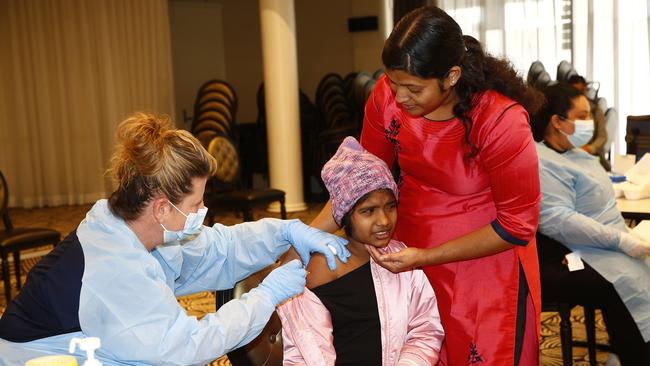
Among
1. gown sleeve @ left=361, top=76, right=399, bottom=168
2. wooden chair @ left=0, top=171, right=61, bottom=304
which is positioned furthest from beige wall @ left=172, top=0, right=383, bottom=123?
gown sleeve @ left=361, top=76, right=399, bottom=168

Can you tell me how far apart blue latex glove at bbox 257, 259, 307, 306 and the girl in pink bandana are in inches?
6.9

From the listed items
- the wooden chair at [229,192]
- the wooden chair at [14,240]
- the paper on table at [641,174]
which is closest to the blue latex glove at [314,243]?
the paper on table at [641,174]

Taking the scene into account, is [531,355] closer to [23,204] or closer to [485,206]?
[485,206]

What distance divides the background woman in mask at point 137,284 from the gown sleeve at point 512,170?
508 millimetres

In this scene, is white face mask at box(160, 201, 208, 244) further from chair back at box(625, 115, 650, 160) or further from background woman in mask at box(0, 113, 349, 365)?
chair back at box(625, 115, 650, 160)

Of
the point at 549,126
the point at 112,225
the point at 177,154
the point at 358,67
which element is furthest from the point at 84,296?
the point at 358,67

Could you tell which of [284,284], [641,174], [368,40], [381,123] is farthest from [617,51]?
[284,284]

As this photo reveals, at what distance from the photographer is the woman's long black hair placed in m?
1.70

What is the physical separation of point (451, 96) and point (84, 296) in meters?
0.96

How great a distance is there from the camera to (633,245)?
9.28 ft

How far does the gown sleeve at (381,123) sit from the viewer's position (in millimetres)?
1998

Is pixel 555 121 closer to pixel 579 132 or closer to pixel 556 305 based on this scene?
pixel 579 132

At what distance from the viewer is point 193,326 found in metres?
1.56

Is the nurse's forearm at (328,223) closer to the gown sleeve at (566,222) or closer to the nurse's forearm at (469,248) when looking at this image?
the nurse's forearm at (469,248)
